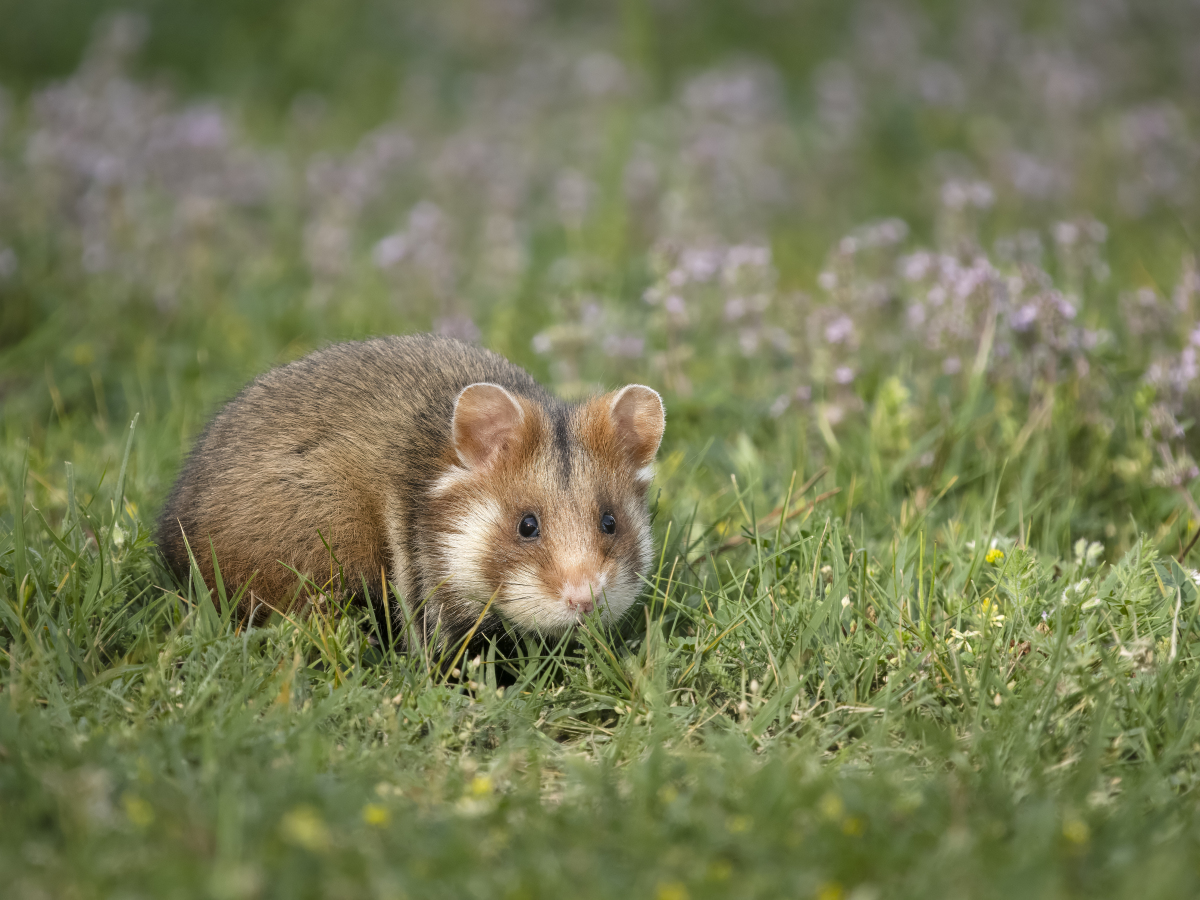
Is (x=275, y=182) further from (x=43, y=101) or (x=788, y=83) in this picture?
(x=788, y=83)

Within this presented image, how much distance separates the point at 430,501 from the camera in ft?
13.6

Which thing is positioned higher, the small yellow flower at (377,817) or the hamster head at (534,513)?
the hamster head at (534,513)

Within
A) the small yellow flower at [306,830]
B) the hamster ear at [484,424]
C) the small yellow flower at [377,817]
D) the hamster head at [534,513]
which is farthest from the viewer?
the hamster ear at [484,424]

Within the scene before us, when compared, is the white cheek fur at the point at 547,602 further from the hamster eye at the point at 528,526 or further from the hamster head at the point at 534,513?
the hamster eye at the point at 528,526

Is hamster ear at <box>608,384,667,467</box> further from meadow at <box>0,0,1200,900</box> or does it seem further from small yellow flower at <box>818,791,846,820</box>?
small yellow flower at <box>818,791,846,820</box>

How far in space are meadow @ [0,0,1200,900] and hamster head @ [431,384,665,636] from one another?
0.19 m

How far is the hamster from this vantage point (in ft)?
13.0

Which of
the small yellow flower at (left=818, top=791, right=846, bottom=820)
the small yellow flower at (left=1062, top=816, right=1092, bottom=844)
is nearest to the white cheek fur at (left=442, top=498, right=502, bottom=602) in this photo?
the small yellow flower at (left=818, top=791, right=846, bottom=820)

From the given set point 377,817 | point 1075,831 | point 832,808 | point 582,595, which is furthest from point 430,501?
point 1075,831

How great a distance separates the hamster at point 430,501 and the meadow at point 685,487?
15 cm

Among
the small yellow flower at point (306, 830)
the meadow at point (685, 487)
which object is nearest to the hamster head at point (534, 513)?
the meadow at point (685, 487)

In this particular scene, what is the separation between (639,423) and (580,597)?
81 cm

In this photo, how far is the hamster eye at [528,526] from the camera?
13.2ft

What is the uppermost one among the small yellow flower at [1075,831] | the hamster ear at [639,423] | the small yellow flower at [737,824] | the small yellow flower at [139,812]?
the hamster ear at [639,423]
